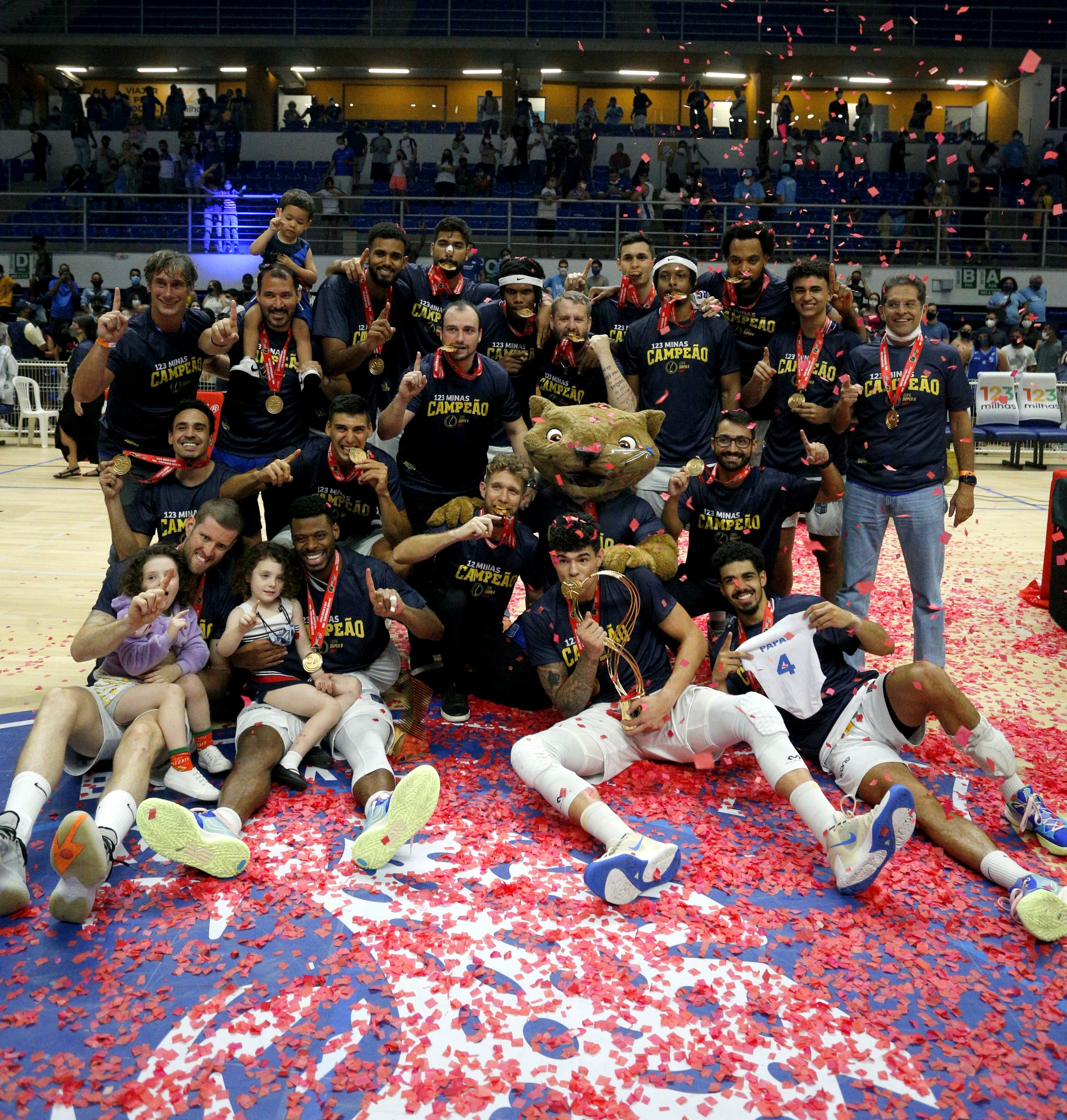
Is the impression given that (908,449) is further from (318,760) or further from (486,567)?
(318,760)

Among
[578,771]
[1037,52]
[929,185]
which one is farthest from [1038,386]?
[578,771]

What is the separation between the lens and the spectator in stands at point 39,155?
17.2 m

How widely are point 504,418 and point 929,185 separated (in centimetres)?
1418

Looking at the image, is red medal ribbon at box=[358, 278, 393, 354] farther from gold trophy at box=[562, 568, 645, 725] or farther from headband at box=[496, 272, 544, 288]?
gold trophy at box=[562, 568, 645, 725]

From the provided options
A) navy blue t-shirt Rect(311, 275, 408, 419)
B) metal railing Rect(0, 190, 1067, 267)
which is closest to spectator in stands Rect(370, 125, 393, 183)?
metal railing Rect(0, 190, 1067, 267)

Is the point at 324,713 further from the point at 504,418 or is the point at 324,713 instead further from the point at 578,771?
the point at 504,418

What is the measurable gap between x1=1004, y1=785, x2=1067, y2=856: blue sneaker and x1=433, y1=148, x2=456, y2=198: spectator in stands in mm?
13855

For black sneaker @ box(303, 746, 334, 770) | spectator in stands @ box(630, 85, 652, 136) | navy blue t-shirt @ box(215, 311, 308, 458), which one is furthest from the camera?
spectator in stands @ box(630, 85, 652, 136)

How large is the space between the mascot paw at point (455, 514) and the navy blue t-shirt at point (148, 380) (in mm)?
1217

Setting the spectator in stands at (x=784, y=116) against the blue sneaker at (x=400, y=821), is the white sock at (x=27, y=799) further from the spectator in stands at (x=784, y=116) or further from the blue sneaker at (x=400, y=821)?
the spectator in stands at (x=784, y=116)

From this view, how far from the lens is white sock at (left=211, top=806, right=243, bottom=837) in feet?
10.3

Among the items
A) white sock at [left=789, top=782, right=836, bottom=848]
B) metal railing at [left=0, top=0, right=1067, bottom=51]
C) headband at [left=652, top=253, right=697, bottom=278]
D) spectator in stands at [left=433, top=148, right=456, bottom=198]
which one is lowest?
white sock at [left=789, top=782, right=836, bottom=848]

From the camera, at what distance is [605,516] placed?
14.4 ft

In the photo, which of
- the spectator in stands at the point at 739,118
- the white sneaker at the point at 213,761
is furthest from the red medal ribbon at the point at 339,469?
the spectator in stands at the point at 739,118
